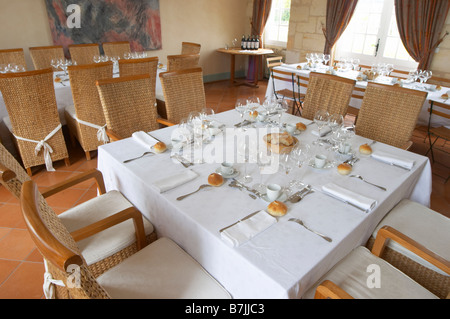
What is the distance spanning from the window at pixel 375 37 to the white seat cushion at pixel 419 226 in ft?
12.1

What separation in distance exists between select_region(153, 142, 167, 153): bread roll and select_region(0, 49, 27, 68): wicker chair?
Answer: 3.07m

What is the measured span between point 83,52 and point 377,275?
4.40 meters

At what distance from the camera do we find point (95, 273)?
1.26 m

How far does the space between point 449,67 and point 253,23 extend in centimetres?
364

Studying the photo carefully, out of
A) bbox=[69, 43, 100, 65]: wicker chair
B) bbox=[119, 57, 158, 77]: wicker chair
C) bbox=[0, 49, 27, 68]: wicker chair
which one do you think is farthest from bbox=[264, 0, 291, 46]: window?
bbox=[0, 49, 27, 68]: wicker chair

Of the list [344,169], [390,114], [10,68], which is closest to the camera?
[344,169]

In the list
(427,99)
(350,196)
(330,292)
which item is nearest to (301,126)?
(350,196)

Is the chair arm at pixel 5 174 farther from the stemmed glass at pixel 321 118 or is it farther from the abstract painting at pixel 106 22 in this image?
the abstract painting at pixel 106 22

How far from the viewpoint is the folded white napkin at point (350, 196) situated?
3.91 ft

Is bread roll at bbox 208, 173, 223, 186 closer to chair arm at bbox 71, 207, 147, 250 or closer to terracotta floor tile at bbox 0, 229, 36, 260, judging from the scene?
chair arm at bbox 71, 207, 147, 250

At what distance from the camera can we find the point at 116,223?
49.1 inches

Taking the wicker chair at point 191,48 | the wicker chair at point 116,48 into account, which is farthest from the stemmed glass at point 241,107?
the wicker chair at point 116,48

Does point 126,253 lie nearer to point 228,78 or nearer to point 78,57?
point 78,57

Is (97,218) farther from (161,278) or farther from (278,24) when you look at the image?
(278,24)
